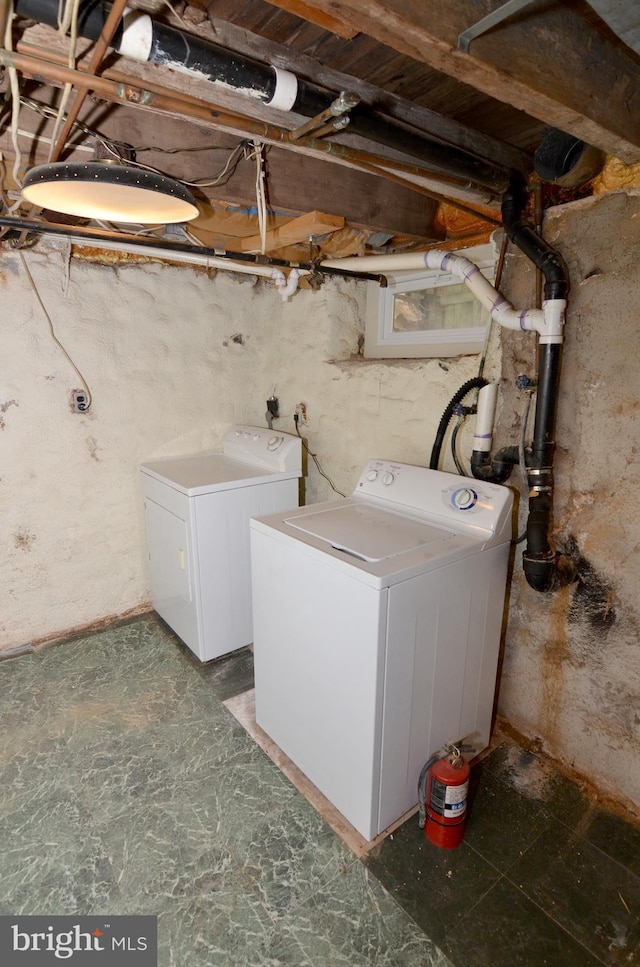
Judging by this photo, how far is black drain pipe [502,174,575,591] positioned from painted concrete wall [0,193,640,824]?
99 mm

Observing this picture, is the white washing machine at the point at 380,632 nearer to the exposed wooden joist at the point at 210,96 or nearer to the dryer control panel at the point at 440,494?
the dryer control panel at the point at 440,494

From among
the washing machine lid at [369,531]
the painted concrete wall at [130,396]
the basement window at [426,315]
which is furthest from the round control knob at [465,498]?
the basement window at [426,315]

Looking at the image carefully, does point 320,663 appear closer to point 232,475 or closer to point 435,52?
point 232,475

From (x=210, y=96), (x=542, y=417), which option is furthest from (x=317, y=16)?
(x=542, y=417)

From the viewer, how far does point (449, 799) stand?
144cm

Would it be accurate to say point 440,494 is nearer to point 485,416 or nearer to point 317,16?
point 485,416

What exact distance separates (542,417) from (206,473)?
1.60 m

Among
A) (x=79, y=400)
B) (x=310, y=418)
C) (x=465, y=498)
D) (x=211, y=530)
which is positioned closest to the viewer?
(x=465, y=498)

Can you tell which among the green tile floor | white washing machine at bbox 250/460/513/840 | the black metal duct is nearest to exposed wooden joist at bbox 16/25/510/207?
the black metal duct

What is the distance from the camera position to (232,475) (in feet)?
7.91

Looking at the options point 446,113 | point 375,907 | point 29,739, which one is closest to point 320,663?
point 375,907

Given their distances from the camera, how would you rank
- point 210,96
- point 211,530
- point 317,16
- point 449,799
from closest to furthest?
point 317,16, point 210,96, point 449,799, point 211,530

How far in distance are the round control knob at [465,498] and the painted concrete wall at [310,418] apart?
23 centimetres

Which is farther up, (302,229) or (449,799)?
(302,229)
